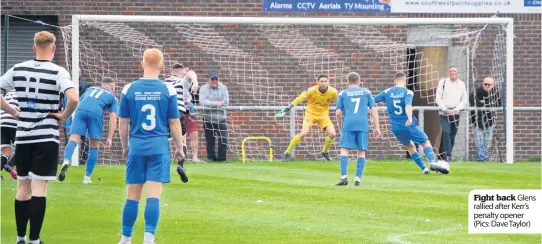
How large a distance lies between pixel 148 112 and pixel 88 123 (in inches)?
283

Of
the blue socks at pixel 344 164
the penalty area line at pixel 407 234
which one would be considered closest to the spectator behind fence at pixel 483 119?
the blue socks at pixel 344 164

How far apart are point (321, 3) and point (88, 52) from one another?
18.1ft

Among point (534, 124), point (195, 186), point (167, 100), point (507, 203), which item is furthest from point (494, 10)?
point (167, 100)

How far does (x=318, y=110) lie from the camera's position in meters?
24.9

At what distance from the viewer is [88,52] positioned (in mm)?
25328

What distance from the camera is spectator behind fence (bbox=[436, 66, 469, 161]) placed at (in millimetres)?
24953

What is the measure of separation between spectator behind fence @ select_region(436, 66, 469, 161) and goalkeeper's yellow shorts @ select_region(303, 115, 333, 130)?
2.39m

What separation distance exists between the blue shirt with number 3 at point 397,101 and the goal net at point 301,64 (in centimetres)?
539

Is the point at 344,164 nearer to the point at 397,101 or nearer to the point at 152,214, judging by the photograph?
the point at 397,101

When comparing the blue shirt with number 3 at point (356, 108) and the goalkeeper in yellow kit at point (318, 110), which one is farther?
the goalkeeper in yellow kit at point (318, 110)

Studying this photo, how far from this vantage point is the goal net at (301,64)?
26.2 metres

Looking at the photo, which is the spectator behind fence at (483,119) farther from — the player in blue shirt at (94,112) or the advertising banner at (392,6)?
the player in blue shirt at (94,112)

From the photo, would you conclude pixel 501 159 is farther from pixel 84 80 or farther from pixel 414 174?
pixel 84 80

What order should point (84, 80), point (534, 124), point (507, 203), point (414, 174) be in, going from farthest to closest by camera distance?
point (534, 124)
point (84, 80)
point (414, 174)
point (507, 203)
